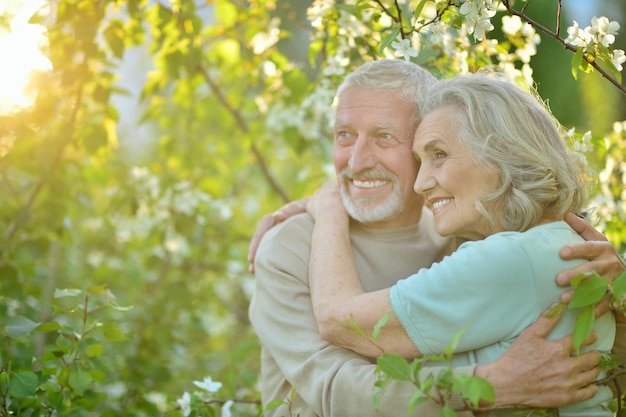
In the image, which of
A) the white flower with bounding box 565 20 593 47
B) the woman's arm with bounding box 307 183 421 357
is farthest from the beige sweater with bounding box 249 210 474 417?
the white flower with bounding box 565 20 593 47

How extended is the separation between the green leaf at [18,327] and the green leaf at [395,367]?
4.05ft

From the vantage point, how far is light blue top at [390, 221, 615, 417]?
1880 millimetres

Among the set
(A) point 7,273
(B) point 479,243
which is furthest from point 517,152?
(A) point 7,273

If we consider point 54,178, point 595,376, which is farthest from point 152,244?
point 595,376

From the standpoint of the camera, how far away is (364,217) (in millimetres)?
2625

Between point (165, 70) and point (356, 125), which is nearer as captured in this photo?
point (356, 125)

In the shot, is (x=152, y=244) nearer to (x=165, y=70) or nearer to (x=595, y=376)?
(x=165, y=70)

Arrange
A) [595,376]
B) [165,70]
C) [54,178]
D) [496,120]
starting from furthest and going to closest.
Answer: [165,70], [54,178], [496,120], [595,376]

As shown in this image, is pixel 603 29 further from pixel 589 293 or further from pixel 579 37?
pixel 589 293

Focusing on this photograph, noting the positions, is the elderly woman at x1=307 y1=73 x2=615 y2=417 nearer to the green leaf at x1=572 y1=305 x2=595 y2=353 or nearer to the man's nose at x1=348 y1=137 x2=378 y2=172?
the green leaf at x1=572 y1=305 x2=595 y2=353

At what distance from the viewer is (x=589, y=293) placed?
1774 mm

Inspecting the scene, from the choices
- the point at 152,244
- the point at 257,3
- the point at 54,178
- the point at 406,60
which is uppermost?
the point at 406,60

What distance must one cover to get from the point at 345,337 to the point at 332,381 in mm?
128

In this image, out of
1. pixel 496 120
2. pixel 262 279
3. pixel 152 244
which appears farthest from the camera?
pixel 152 244
